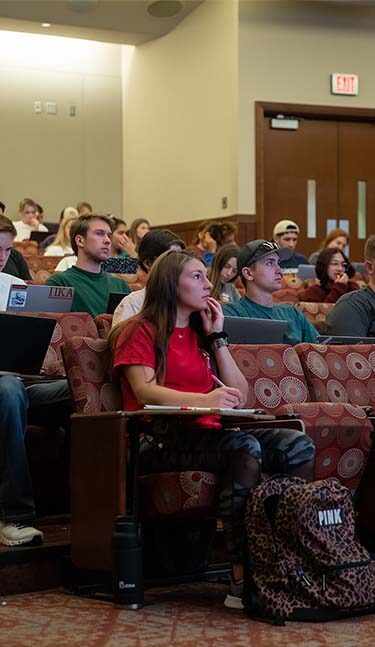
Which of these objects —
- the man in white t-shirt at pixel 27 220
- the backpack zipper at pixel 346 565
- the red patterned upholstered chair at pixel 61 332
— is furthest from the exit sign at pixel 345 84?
the backpack zipper at pixel 346 565

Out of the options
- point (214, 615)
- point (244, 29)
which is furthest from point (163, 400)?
point (244, 29)

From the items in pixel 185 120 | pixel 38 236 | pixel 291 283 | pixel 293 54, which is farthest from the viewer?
pixel 185 120

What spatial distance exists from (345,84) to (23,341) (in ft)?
24.5

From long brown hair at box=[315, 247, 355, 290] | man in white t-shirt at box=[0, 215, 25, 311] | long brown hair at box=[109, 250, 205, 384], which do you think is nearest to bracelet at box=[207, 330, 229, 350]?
long brown hair at box=[109, 250, 205, 384]

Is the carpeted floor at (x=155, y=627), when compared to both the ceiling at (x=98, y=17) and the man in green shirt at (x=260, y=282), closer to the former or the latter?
the man in green shirt at (x=260, y=282)

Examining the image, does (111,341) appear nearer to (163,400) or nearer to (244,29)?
(163,400)

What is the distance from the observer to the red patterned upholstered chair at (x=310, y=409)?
3541 millimetres

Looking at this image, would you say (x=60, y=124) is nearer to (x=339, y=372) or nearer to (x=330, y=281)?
(x=330, y=281)

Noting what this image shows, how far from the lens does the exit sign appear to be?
9.98m

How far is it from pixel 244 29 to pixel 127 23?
4.92 ft

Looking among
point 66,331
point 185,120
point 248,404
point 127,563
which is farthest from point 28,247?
point 127,563

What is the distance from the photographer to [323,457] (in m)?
3.56

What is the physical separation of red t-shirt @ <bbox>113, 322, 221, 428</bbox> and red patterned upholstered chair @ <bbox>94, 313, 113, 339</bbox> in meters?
0.74

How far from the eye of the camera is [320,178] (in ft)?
33.8
